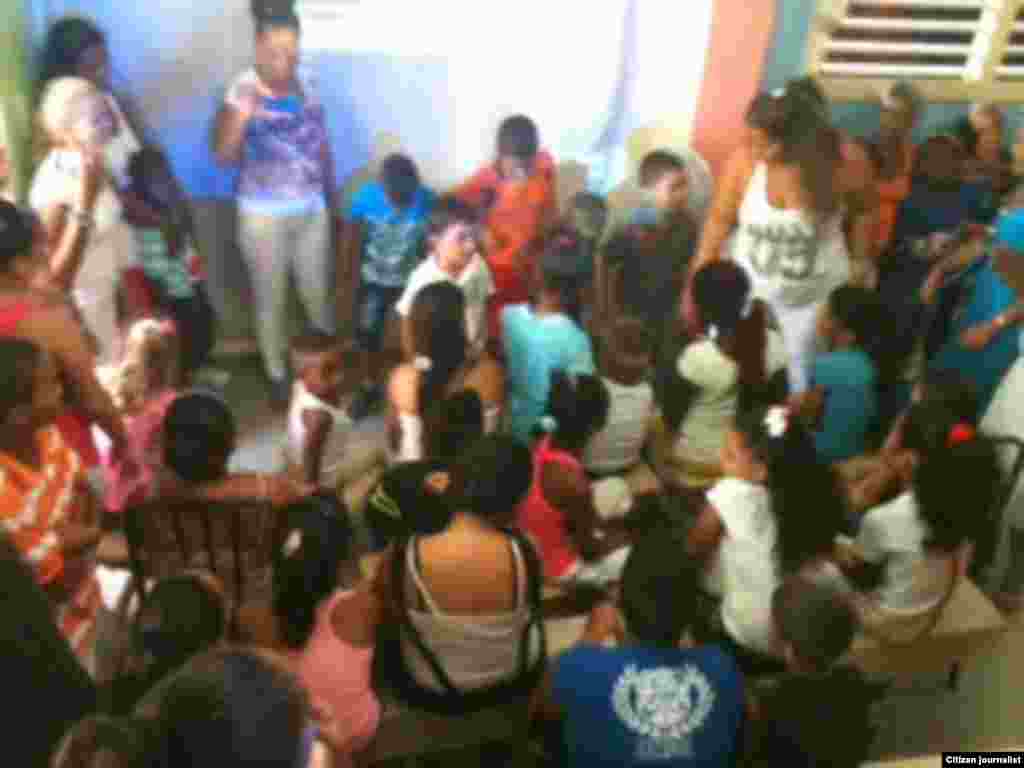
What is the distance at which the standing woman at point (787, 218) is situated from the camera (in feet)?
10.6

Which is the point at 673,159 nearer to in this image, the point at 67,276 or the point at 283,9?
the point at 283,9

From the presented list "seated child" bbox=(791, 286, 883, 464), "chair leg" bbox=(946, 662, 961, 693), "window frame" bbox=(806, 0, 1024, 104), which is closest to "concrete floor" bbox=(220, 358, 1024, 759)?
"chair leg" bbox=(946, 662, 961, 693)

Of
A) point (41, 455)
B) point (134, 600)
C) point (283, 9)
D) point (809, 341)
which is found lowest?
point (134, 600)

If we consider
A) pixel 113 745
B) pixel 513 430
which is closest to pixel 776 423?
pixel 513 430

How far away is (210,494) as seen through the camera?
2320mm

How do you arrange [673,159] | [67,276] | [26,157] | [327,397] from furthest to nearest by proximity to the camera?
[673,159] < [26,157] < [67,276] < [327,397]

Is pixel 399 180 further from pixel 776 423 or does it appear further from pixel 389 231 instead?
pixel 776 423

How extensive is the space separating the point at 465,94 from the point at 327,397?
5.17ft

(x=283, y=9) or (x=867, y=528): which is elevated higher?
(x=283, y=9)

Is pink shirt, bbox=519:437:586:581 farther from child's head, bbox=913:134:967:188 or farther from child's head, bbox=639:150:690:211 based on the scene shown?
child's head, bbox=913:134:967:188

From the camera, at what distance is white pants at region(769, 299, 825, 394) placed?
348 cm

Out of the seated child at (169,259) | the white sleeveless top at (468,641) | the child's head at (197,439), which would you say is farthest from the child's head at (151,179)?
the white sleeveless top at (468,641)

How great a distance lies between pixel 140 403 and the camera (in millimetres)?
2820

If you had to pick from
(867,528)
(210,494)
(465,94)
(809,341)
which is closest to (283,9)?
(465,94)
